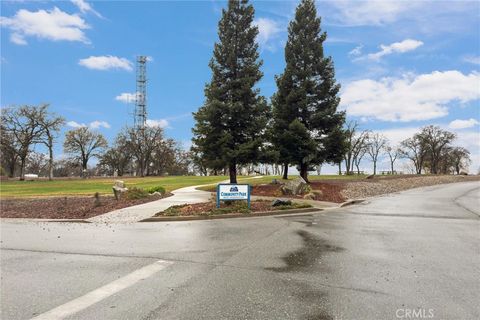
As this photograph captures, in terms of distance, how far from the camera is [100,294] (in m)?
5.30

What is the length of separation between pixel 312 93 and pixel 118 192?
16.0m

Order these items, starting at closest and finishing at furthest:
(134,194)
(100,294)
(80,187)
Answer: (100,294), (134,194), (80,187)

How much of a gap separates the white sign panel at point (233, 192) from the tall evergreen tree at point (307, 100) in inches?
427

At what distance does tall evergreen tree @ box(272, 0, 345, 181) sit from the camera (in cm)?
2733

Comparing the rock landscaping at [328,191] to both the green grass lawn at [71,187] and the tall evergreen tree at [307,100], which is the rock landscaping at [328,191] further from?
the green grass lawn at [71,187]

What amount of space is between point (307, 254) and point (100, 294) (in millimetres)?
4078

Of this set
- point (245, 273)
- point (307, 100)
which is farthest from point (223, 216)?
point (307, 100)

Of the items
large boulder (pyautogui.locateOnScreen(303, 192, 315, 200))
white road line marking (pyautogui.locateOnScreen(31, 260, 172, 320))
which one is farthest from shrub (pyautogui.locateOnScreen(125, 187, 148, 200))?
white road line marking (pyautogui.locateOnScreen(31, 260, 172, 320))

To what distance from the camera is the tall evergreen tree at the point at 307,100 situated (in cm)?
2733

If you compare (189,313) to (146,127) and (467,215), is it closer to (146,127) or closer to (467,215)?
(467,215)

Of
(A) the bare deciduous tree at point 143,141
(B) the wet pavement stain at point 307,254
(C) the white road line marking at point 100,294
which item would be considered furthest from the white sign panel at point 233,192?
(A) the bare deciduous tree at point 143,141

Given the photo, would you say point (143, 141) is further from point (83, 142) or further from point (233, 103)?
point (233, 103)

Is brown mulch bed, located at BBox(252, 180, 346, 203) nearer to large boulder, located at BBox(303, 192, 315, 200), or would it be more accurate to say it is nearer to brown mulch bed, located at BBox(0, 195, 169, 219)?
large boulder, located at BBox(303, 192, 315, 200)

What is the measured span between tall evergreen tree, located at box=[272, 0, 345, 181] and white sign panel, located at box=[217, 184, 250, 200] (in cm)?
1085
